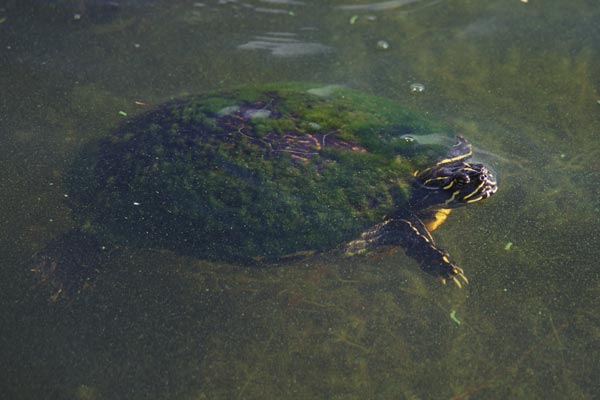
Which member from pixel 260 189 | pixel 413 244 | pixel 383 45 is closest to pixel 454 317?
pixel 413 244

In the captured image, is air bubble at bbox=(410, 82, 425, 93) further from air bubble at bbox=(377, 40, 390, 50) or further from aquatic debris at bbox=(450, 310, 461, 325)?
aquatic debris at bbox=(450, 310, 461, 325)

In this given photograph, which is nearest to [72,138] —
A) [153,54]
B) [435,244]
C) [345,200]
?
[153,54]

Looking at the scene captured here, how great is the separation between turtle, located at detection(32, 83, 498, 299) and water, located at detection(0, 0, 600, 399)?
0.53ft

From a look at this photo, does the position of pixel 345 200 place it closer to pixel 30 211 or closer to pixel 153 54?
pixel 30 211

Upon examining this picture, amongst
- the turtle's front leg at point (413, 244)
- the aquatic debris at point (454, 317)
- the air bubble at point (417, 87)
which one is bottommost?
the aquatic debris at point (454, 317)

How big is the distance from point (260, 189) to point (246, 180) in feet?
0.34

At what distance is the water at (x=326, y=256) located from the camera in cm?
290

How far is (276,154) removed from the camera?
3.29 meters

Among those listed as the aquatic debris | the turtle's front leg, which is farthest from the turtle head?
the aquatic debris

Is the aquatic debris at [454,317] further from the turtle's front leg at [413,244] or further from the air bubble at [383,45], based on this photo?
the air bubble at [383,45]

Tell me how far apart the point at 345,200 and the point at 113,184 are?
1.45 metres

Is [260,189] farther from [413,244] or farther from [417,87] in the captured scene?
[417,87]

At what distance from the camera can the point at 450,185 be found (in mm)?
3408

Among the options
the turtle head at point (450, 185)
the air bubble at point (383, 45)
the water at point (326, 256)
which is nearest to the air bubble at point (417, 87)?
the water at point (326, 256)
